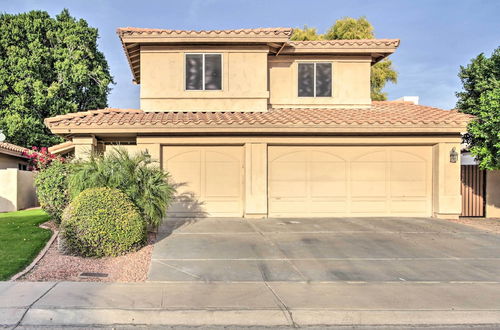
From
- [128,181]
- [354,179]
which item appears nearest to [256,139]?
[354,179]

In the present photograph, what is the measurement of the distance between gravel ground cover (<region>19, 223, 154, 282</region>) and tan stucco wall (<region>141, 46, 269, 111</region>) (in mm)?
6920

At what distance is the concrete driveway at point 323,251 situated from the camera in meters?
6.44

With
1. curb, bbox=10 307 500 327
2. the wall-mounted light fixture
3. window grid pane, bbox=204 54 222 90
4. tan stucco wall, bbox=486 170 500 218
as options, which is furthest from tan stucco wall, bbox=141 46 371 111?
curb, bbox=10 307 500 327

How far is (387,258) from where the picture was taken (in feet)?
24.6

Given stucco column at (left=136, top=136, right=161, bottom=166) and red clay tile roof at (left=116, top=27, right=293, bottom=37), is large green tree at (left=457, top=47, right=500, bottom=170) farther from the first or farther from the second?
stucco column at (left=136, top=136, right=161, bottom=166)

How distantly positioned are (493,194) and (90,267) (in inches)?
523

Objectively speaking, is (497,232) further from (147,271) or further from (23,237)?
(23,237)

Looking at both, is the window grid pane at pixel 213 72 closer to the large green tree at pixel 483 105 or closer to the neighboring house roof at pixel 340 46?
the neighboring house roof at pixel 340 46

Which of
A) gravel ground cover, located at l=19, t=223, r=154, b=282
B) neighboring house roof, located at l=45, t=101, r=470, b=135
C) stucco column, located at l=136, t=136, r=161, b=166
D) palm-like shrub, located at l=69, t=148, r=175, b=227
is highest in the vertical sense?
neighboring house roof, located at l=45, t=101, r=470, b=135

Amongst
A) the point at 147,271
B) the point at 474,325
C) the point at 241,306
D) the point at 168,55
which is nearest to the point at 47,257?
the point at 147,271

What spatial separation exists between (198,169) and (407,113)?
7919mm

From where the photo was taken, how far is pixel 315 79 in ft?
47.3

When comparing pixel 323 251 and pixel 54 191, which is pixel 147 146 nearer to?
pixel 54 191

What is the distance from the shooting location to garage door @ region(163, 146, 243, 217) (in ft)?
39.6
